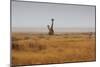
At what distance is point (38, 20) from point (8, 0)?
0.43 metres

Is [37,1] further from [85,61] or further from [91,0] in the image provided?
[85,61]

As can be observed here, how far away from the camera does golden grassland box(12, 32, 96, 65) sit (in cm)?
262

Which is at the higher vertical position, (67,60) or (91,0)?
(91,0)

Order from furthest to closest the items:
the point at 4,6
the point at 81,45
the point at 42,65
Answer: the point at 81,45, the point at 42,65, the point at 4,6

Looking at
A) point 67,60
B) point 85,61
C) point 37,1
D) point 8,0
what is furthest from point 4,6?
point 85,61

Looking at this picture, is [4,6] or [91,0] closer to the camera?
[4,6]

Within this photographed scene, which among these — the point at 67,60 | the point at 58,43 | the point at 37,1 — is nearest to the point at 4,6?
the point at 37,1

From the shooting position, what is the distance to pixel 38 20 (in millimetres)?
2699

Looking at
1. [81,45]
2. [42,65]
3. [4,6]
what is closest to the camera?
[4,6]

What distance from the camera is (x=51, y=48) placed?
Result: 2.76 meters

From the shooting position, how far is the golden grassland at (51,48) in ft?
8.59

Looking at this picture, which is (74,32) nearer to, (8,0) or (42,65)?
(42,65)
